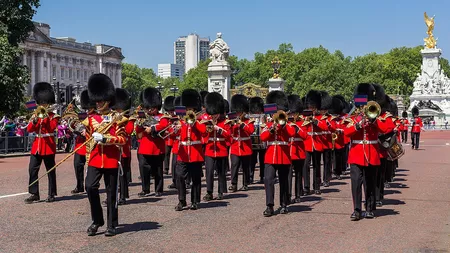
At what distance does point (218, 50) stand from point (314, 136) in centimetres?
2336

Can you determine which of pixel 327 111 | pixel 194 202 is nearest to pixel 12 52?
pixel 327 111

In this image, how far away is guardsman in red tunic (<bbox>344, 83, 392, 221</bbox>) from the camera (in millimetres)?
9312

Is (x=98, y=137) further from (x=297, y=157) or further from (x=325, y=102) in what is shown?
(x=325, y=102)

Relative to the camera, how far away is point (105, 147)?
8.14 metres

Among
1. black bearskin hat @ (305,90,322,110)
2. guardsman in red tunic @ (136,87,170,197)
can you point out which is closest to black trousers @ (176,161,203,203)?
guardsman in red tunic @ (136,87,170,197)

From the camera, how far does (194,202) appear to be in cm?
1019

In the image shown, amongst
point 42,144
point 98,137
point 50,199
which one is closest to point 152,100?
point 42,144

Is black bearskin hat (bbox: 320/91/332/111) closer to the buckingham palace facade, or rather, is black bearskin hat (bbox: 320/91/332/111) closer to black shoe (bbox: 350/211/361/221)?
black shoe (bbox: 350/211/361/221)

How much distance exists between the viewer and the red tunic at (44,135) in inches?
436

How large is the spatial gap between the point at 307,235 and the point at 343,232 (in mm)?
511

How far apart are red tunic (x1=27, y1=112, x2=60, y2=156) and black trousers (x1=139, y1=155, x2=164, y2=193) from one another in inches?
63.4

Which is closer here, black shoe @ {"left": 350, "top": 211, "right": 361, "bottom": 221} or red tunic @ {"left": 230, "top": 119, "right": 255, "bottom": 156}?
black shoe @ {"left": 350, "top": 211, "right": 361, "bottom": 221}

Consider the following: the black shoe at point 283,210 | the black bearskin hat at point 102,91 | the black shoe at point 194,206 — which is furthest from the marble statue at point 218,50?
the black bearskin hat at point 102,91

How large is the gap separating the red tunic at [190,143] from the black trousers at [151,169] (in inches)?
68.3
